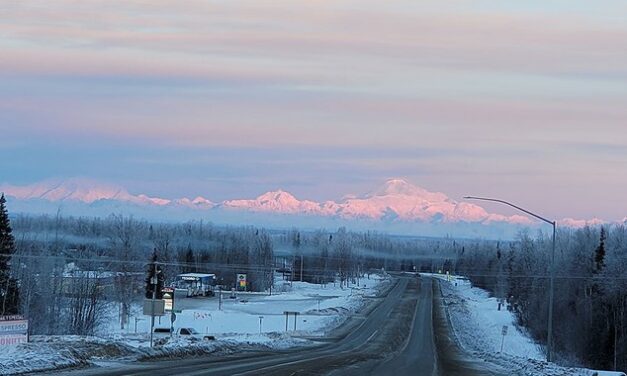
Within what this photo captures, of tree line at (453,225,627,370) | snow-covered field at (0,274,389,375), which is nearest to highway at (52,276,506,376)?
snow-covered field at (0,274,389,375)

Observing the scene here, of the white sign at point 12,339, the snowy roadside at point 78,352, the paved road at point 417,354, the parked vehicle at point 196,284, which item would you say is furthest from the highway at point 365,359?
the parked vehicle at point 196,284

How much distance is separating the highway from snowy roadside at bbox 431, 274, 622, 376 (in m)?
1.41

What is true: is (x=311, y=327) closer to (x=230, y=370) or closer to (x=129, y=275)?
(x=129, y=275)

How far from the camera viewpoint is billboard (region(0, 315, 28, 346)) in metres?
30.7

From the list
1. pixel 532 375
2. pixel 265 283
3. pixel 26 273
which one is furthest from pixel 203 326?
pixel 265 283

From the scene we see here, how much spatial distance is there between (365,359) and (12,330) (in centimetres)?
1995

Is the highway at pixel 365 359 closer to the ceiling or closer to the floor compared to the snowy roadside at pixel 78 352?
closer to the floor

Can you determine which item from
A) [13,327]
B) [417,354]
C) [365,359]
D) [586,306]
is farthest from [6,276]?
[586,306]

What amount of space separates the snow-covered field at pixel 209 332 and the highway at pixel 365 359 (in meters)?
1.40

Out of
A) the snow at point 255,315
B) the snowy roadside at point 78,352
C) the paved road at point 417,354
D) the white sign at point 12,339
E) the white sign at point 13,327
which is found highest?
the white sign at point 13,327

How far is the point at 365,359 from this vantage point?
4603 cm

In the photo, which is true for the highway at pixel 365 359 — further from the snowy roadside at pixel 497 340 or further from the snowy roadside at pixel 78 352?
the snowy roadside at pixel 497 340

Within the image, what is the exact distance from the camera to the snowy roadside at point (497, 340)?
3753 cm

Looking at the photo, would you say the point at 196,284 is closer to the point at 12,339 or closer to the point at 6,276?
the point at 6,276
